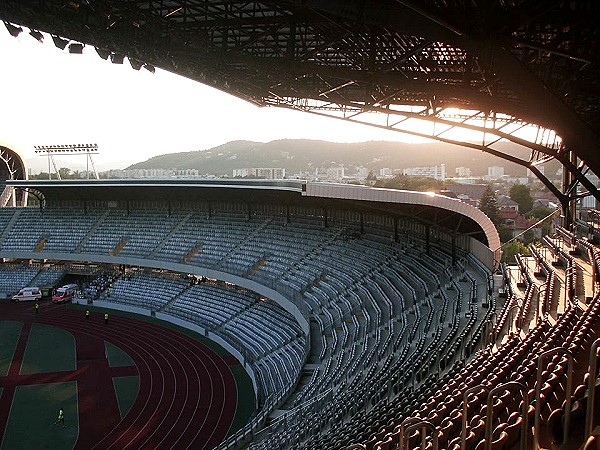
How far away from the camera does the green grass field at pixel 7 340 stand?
27.4 m

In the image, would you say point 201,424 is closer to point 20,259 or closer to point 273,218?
point 273,218

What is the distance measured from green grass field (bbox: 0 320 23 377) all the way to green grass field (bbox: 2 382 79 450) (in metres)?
3.57

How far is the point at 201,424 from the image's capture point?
20.3 metres

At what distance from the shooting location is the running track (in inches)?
765

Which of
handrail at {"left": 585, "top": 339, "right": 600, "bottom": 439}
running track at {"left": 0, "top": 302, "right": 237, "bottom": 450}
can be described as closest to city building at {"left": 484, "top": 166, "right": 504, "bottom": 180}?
running track at {"left": 0, "top": 302, "right": 237, "bottom": 450}

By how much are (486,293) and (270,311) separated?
13871 millimetres

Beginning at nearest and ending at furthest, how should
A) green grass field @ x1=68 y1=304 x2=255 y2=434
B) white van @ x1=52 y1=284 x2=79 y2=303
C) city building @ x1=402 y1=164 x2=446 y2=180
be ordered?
1. green grass field @ x1=68 y1=304 x2=255 y2=434
2. white van @ x1=52 y1=284 x2=79 y2=303
3. city building @ x1=402 y1=164 x2=446 y2=180

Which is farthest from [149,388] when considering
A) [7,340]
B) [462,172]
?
[462,172]

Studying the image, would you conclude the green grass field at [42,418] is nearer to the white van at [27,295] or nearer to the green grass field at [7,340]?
the green grass field at [7,340]

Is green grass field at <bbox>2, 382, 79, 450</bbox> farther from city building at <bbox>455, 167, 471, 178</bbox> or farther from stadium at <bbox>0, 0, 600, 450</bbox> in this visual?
city building at <bbox>455, 167, 471, 178</bbox>

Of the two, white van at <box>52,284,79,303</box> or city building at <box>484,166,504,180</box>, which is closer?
white van at <box>52,284,79,303</box>

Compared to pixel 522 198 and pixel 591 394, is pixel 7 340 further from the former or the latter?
pixel 522 198

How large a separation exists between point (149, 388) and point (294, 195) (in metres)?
15.6

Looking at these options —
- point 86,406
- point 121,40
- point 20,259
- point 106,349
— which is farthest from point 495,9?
point 20,259
